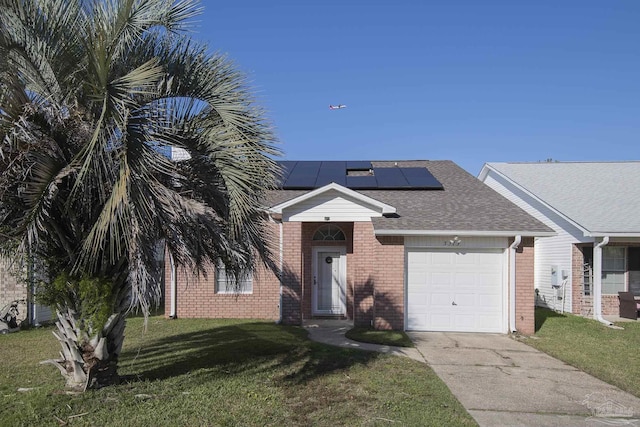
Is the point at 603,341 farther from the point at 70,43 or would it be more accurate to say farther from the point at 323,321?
the point at 70,43

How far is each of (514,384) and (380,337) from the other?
3.88 m

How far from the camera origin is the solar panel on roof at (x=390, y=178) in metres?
14.7

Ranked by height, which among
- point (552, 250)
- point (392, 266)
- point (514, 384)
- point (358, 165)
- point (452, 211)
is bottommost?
point (514, 384)

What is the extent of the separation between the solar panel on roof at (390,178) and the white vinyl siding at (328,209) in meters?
2.40

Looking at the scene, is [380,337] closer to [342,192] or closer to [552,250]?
[342,192]

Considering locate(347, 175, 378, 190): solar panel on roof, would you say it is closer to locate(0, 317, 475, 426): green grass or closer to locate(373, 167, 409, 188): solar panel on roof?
locate(373, 167, 409, 188): solar panel on roof

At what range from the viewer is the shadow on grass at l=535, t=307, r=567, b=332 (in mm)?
13152

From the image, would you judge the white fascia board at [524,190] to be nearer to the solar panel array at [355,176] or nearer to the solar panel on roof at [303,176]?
the solar panel array at [355,176]

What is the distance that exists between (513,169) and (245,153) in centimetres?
1693

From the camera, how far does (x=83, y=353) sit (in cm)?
626

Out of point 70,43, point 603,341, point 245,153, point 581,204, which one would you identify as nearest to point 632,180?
point 581,204

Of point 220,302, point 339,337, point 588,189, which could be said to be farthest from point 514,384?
point 588,189

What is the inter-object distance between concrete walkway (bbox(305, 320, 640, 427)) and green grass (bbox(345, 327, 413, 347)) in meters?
0.27

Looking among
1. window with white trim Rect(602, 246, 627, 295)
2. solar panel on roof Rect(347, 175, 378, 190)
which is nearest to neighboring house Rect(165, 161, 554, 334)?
solar panel on roof Rect(347, 175, 378, 190)
